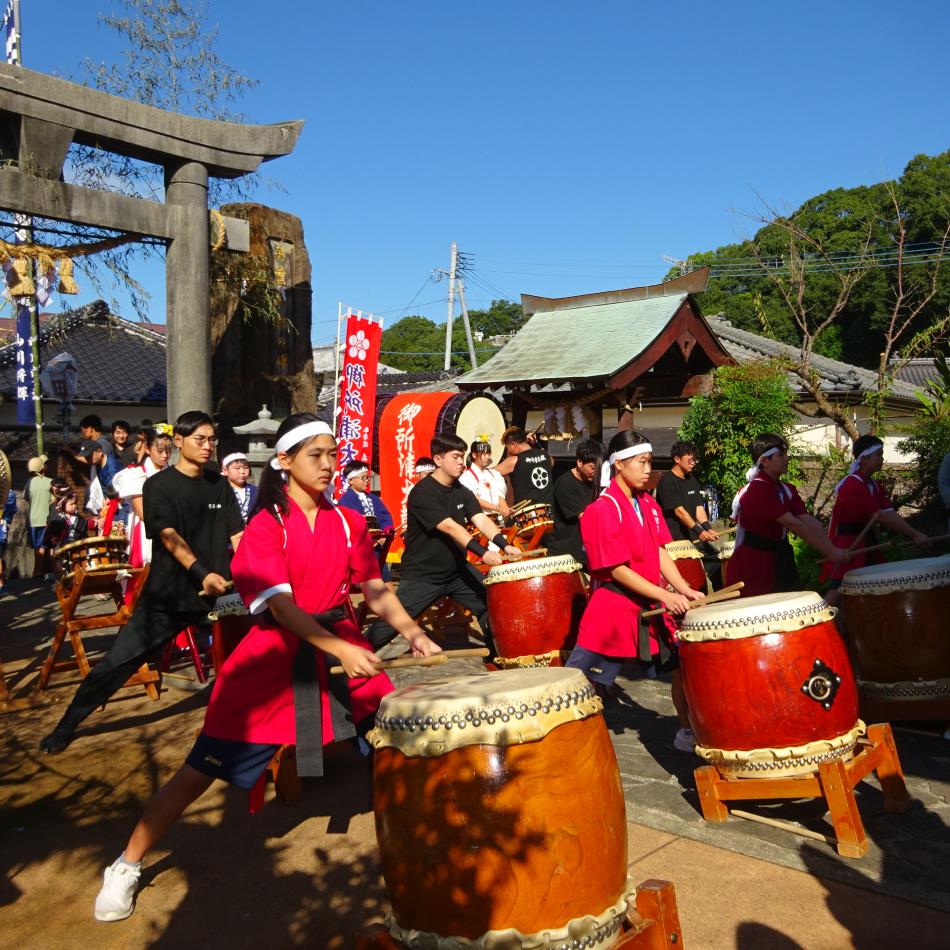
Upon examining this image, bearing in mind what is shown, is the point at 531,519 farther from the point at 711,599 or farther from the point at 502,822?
the point at 502,822

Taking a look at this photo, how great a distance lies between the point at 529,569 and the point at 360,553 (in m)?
2.56

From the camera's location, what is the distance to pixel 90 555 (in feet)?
21.2

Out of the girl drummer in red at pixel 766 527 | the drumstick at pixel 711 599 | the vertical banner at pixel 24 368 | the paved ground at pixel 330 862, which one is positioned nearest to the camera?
the paved ground at pixel 330 862

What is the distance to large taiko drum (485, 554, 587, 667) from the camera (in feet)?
19.1

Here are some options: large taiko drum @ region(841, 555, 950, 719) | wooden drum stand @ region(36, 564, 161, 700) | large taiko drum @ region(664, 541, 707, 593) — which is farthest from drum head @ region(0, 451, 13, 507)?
large taiko drum @ region(841, 555, 950, 719)

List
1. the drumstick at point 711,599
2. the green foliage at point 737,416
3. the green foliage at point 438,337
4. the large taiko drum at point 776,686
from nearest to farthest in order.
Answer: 1. the large taiko drum at point 776,686
2. the drumstick at point 711,599
3. the green foliage at point 737,416
4. the green foliage at point 438,337

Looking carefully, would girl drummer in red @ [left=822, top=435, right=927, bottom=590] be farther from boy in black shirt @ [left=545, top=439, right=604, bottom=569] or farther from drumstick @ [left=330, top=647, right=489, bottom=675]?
drumstick @ [left=330, top=647, right=489, bottom=675]

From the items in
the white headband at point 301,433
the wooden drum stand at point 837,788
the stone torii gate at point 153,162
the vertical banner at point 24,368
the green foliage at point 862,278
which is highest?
the green foliage at point 862,278

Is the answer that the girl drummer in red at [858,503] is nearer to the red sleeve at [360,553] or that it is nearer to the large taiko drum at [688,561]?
the large taiko drum at [688,561]

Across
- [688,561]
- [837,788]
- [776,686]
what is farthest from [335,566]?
[688,561]

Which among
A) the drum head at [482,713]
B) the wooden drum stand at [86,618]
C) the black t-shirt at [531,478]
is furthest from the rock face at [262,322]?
the drum head at [482,713]

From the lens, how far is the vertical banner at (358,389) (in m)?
11.7

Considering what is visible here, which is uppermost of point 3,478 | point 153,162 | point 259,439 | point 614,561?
point 153,162

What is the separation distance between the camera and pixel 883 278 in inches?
1097
